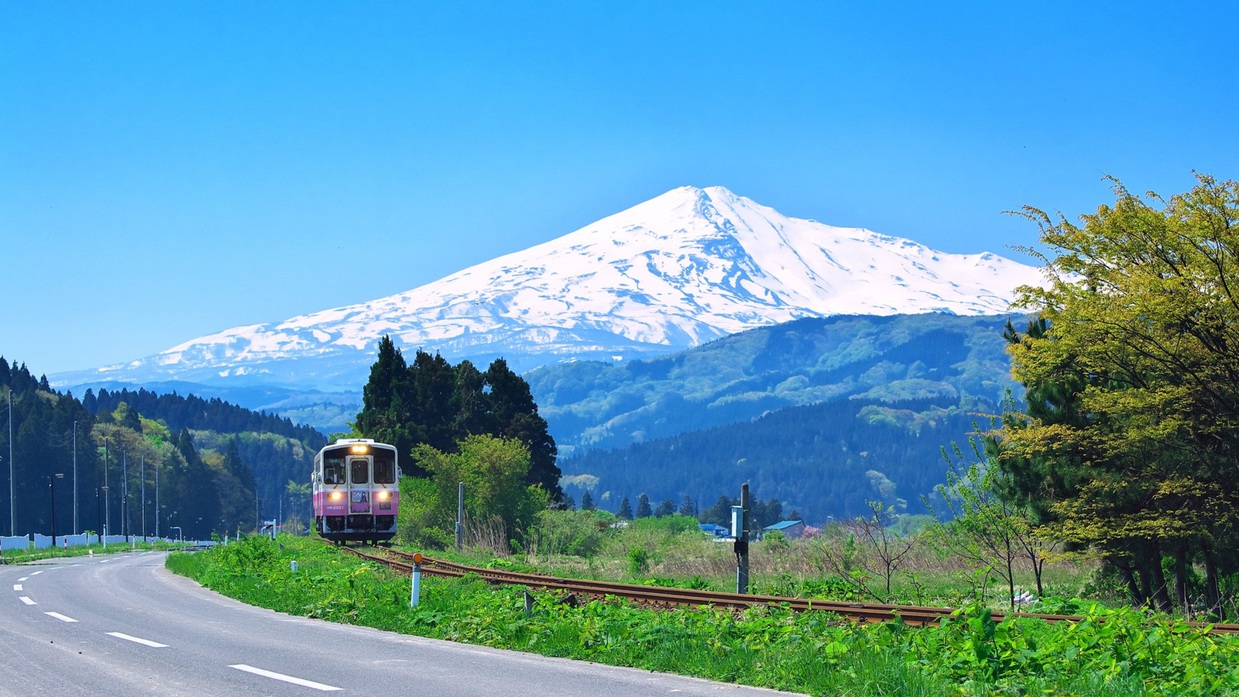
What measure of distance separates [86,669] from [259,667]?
6.58 feet

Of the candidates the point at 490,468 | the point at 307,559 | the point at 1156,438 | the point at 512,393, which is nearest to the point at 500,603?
the point at 1156,438

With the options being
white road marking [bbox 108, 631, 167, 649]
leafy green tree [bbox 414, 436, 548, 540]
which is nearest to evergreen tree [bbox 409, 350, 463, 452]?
leafy green tree [bbox 414, 436, 548, 540]

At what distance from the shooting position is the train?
1689 inches

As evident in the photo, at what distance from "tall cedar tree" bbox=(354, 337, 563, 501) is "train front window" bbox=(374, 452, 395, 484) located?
1582 inches

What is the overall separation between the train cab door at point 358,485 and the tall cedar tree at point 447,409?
40.7 metres

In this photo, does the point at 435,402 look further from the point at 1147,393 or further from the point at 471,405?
the point at 1147,393

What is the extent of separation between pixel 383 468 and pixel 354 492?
4.28 ft

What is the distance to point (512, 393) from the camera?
9144 cm

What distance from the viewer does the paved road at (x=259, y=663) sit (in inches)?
496

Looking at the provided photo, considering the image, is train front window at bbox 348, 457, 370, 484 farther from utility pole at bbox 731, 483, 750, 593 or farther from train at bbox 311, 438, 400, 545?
utility pole at bbox 731, 483, 750, 593

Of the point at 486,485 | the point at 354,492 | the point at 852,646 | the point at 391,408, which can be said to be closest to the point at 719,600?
the point at 852,646

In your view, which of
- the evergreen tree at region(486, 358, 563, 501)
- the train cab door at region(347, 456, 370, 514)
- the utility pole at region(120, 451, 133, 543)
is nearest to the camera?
the train cab door at region(347, 456, 370, 514)

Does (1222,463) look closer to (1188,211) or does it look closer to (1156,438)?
(1156,438)

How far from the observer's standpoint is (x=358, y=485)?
4312cm
